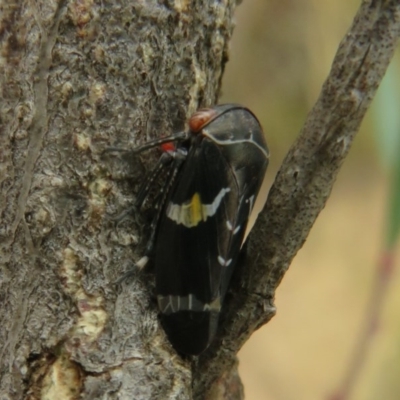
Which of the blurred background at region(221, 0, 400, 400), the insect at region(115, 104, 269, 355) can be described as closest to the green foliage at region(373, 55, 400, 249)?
the blurred background at region(221, 0, 400, 400)

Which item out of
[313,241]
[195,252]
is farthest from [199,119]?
[313,241]

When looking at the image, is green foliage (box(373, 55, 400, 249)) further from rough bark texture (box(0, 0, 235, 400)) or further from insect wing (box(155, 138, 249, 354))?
rough bark texture (box(0, 0, 235, 400))

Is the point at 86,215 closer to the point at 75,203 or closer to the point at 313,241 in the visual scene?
the point at 75,203

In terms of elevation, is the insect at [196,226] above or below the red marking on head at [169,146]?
below

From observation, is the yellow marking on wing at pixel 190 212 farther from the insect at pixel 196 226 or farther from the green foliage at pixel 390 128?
the green foliage at pixel 390 128

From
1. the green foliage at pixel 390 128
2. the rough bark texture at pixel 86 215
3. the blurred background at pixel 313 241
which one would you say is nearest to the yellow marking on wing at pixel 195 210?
the rough bark texture at pixel 86 215

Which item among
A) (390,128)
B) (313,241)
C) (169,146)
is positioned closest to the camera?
(169,146)
